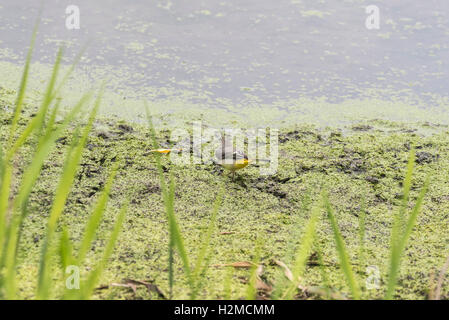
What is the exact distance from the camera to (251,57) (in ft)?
11.5

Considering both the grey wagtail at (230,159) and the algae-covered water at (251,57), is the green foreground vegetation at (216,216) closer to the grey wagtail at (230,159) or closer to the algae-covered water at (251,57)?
the grey wagtail at (230,159)

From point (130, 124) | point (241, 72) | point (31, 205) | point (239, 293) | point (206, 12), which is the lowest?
point (239, 293)

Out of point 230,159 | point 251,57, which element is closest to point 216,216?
point 230,159

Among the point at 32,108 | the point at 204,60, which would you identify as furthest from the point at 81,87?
the point at 204,60

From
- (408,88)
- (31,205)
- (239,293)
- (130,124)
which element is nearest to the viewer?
(239,293)

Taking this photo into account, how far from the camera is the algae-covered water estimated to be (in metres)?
3.00

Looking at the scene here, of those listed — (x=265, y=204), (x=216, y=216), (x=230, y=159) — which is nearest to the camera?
(x=216, y=216)

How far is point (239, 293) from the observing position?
1.31m

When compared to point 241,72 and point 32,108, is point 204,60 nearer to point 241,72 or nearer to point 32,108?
point 241,72

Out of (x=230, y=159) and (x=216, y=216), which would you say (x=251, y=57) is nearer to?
(x=230, y=159)

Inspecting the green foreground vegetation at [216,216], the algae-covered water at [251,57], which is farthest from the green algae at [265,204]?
the algae-covered water at [251,57]

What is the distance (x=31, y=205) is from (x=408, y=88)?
234 cm
